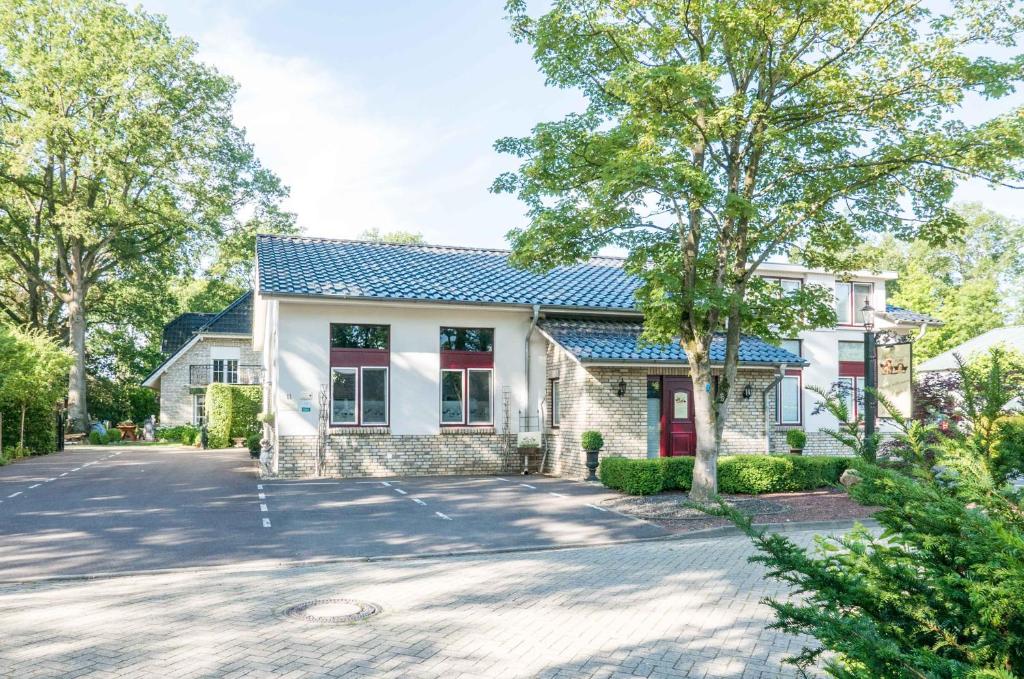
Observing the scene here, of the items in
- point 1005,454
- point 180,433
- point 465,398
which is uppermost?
point 1005,454

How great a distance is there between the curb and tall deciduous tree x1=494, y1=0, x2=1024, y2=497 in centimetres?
173

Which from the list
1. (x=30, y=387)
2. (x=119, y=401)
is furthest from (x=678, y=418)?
(x=119, y=401)

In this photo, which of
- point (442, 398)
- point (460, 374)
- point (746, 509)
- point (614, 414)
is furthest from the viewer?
point (460, 374)

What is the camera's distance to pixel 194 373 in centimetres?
4072

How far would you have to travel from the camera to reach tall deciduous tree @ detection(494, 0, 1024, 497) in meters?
12.2

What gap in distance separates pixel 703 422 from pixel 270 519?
7.57 meters

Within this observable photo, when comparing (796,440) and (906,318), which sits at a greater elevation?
(906,318)

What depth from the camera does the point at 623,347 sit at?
18.8 m

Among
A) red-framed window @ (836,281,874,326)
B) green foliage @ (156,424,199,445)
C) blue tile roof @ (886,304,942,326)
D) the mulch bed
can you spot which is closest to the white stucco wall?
the mulch bed

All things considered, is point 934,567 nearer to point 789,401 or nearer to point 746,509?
point 746,509

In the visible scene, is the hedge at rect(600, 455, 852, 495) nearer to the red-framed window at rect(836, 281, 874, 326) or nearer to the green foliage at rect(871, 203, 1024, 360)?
the red-framed window at rect(836, 281, 874, 326)

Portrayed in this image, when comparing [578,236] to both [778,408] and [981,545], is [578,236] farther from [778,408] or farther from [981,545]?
[778,408]

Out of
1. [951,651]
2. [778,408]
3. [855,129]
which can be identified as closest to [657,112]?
[855,129]

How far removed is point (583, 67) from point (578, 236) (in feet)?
9.60
